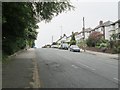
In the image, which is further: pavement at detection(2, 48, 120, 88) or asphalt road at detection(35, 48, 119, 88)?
asphalt road at detection(35, 48, 119, 88)

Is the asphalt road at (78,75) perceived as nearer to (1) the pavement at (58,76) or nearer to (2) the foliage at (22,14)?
(1) the pavement at (58,76)

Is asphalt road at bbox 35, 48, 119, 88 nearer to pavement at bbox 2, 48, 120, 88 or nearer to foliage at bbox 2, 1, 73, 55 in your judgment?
pavement at bbox 2, 48, 120, 88

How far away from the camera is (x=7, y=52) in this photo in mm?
32812

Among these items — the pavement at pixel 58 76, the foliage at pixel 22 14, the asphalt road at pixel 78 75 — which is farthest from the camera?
the foliage at pixel 22 14

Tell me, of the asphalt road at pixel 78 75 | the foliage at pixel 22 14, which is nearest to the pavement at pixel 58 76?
the asphalt road at pixel 78 75

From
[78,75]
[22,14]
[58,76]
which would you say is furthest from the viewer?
[22,14]

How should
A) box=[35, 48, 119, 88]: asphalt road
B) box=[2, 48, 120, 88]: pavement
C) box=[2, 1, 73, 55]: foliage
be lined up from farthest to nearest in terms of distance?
box=[2, 1, 73, 55]: foliage → box=[35, 48, 119, 88]: asphalt road → box=[2, 48, 120, 88]: pavement

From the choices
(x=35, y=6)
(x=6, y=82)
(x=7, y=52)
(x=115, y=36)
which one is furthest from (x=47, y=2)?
(x=115, y=36)

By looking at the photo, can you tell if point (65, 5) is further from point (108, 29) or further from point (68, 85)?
point (108, 29)

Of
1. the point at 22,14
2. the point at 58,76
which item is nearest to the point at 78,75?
the point at 58,76

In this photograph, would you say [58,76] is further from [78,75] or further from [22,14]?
[22,14]

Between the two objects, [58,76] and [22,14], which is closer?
[58,76]

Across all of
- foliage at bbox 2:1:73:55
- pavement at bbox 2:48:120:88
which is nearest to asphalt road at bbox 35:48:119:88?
pavement at bbox 2:48:120:88

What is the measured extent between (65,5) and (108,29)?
86.5 m
